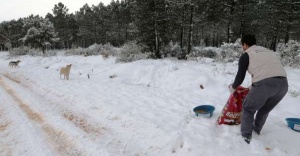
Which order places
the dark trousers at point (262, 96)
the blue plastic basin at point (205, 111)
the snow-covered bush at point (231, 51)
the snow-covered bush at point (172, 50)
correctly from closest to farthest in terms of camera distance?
the dark trousers at point (262, 96)
the blue plastic basin at point (205, 111)
the snow-covered bush at point (231, 51)
the snow-covered bush at point (172, 50)

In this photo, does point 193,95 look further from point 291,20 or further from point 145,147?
point 291,20

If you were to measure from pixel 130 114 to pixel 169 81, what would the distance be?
397cm

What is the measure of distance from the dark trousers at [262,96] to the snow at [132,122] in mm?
428

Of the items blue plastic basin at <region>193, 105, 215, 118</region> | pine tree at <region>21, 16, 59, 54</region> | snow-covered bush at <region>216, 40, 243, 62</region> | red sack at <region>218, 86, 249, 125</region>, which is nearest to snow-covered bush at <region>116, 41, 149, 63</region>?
snow-covered bush at <region>216, 40, 243, 62</region>

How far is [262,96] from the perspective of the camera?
12.9 feet

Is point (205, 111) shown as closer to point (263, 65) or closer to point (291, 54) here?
point (263, 65)

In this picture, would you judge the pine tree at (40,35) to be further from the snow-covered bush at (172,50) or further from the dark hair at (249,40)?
the dark hair at (249,40)

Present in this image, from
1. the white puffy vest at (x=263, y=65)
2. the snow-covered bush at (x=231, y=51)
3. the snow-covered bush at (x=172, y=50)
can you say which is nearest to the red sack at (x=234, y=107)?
the white puffy vest at (x=263, y=65)

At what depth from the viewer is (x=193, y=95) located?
7.81 m

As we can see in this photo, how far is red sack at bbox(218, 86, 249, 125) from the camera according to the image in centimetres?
473

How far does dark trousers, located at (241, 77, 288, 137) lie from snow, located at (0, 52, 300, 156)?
428 millimetres

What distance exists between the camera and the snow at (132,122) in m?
4.17

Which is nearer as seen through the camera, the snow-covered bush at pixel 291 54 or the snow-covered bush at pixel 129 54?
the snow-covered bush at pixel 291 54

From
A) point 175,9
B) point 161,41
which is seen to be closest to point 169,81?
point 161,41
